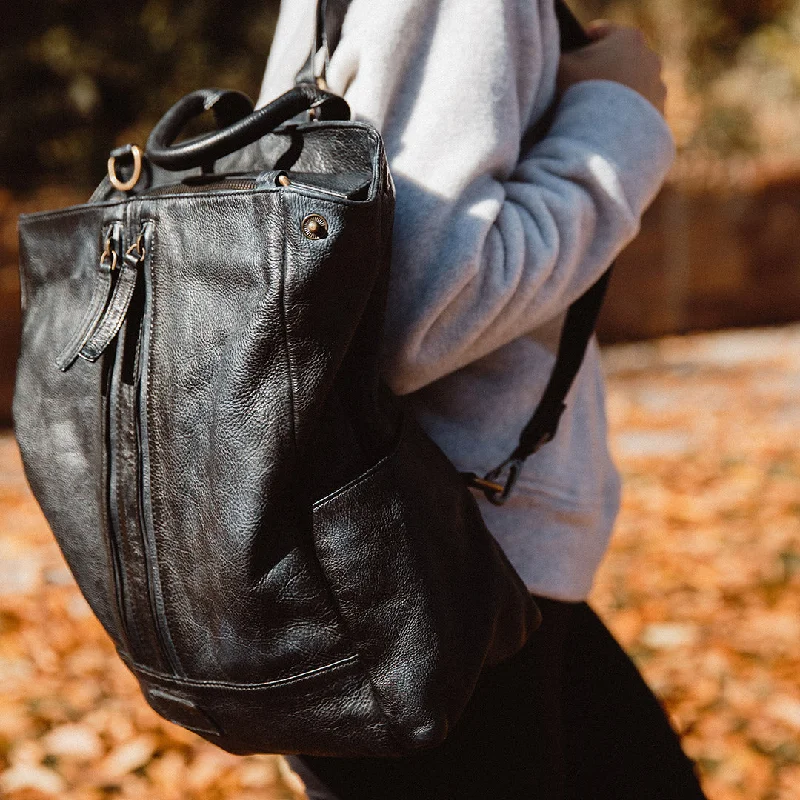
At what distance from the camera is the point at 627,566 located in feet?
12.0

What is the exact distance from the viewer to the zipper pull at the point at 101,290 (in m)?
Answer: 1.00

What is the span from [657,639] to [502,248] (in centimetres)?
234

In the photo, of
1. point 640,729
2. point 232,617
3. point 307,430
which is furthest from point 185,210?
point 640,729

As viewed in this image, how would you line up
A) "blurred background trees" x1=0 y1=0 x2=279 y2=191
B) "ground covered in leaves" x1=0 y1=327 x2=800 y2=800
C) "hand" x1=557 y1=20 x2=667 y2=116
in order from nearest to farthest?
"hand" x1=557 y1=20 x2=667 y2=116
"ground covered in leaves" x1=0 y1=327 x2=800 y2=800
"blurred background trees" x1=0 y1=0 x2=279 y2=191

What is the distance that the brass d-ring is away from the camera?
112 centimetres

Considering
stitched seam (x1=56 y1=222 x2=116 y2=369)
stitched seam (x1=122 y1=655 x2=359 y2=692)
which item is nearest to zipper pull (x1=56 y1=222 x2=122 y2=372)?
stitched seam (x1=56 y1=222 x2=116 y2=369)

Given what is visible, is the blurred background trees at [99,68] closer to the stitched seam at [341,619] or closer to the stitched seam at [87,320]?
the stitched seam at [87,320]

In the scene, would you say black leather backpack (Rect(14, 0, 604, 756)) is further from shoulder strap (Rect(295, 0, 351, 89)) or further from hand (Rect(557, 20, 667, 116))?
hand (Rect(557, 20, 667, 116))

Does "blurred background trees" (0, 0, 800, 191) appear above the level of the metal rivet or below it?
below

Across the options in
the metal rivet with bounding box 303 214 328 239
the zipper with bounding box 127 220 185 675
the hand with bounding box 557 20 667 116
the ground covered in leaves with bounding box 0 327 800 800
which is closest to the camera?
the metal rivet with bounding box 303 214 328 239

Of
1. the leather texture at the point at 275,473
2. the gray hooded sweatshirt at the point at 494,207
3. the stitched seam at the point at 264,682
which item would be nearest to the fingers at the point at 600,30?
the gray hooded sweatshirt at the point at 494,207

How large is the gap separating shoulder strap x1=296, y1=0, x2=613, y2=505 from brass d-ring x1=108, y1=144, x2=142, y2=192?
8.3 inches

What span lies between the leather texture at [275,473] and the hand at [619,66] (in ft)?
1.44

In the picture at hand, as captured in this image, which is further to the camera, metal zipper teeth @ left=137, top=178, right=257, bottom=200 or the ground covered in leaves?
the ground covered in leaves
